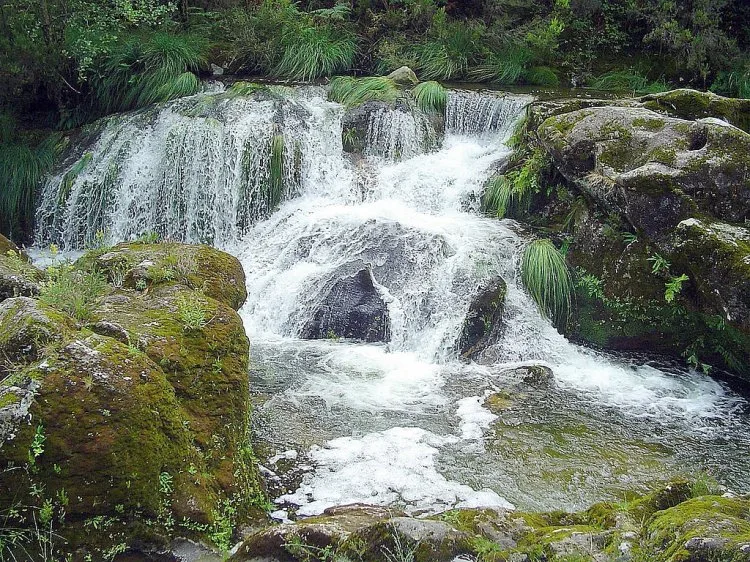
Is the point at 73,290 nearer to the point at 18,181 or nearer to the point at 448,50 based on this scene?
the point at 18,181

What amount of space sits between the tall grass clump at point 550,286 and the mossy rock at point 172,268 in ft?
11.0

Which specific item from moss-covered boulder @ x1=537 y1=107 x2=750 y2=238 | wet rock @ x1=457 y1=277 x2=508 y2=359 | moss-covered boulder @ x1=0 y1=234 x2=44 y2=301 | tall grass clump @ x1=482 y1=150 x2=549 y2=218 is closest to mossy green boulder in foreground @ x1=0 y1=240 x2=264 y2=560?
moss-covered boulder @ x1=0 y1=234 x2=44 y2=301

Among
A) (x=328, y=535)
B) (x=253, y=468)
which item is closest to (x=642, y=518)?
(x=328, y=535)

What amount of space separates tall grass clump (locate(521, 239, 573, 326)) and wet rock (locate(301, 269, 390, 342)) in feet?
5.36

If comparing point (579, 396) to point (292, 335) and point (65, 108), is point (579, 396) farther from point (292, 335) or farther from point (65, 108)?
point (65, 108)

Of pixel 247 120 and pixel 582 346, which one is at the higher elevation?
pixel 247 120

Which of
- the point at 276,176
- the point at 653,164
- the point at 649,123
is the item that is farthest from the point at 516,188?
the point at 276,176

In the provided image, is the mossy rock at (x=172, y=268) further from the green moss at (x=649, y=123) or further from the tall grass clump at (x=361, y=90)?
the tall grass clump at (x=361, y=90)

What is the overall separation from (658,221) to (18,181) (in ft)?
28.8

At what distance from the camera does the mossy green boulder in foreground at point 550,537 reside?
8.84ft

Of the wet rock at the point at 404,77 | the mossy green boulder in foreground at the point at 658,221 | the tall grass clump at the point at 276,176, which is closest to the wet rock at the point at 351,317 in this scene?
the mossy green boulder in foreground at the point at 658,221

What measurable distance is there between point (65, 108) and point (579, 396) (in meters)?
9.47

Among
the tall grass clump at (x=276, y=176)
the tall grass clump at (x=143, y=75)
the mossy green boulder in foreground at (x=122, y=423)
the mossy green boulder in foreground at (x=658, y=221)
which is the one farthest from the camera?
the tall grass clump at (x=143, y=75)

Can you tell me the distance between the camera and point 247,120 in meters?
10.3
